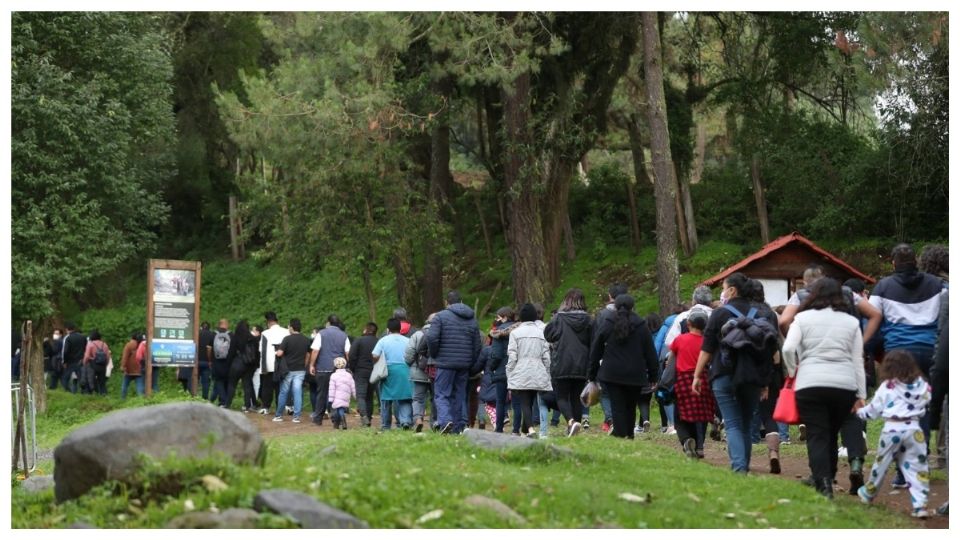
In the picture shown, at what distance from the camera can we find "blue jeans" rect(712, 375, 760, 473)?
1262cm

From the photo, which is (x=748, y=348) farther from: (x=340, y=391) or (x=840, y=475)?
(x=340, y=391)

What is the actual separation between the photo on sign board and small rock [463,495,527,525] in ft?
56.2

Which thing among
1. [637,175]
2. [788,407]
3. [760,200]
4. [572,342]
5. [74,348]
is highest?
[637,175]

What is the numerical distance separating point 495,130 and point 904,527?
24.5m

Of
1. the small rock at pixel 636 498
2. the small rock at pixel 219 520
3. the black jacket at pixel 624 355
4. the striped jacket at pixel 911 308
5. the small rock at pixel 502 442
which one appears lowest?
the small rock at pixel 636 498

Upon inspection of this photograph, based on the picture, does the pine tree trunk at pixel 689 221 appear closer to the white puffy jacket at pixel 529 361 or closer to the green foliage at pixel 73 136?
the green foliage at pixel 73 136

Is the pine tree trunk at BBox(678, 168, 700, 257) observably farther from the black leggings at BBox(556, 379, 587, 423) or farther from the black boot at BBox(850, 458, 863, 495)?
the black boot at BBox(850, 458, 863, 495)

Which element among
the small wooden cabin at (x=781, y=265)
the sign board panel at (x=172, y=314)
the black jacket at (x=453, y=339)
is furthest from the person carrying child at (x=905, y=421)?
the sign board panel at (x=172, y=314)

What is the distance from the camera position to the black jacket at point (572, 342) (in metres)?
16.6

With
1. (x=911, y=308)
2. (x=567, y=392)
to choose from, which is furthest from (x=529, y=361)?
(x=911, y=308)

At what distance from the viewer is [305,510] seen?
8578 millimetres

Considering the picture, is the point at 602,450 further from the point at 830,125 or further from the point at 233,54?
the point at 233,54

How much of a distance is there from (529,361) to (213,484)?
26.1ft

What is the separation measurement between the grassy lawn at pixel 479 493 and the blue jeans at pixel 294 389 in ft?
36.8
